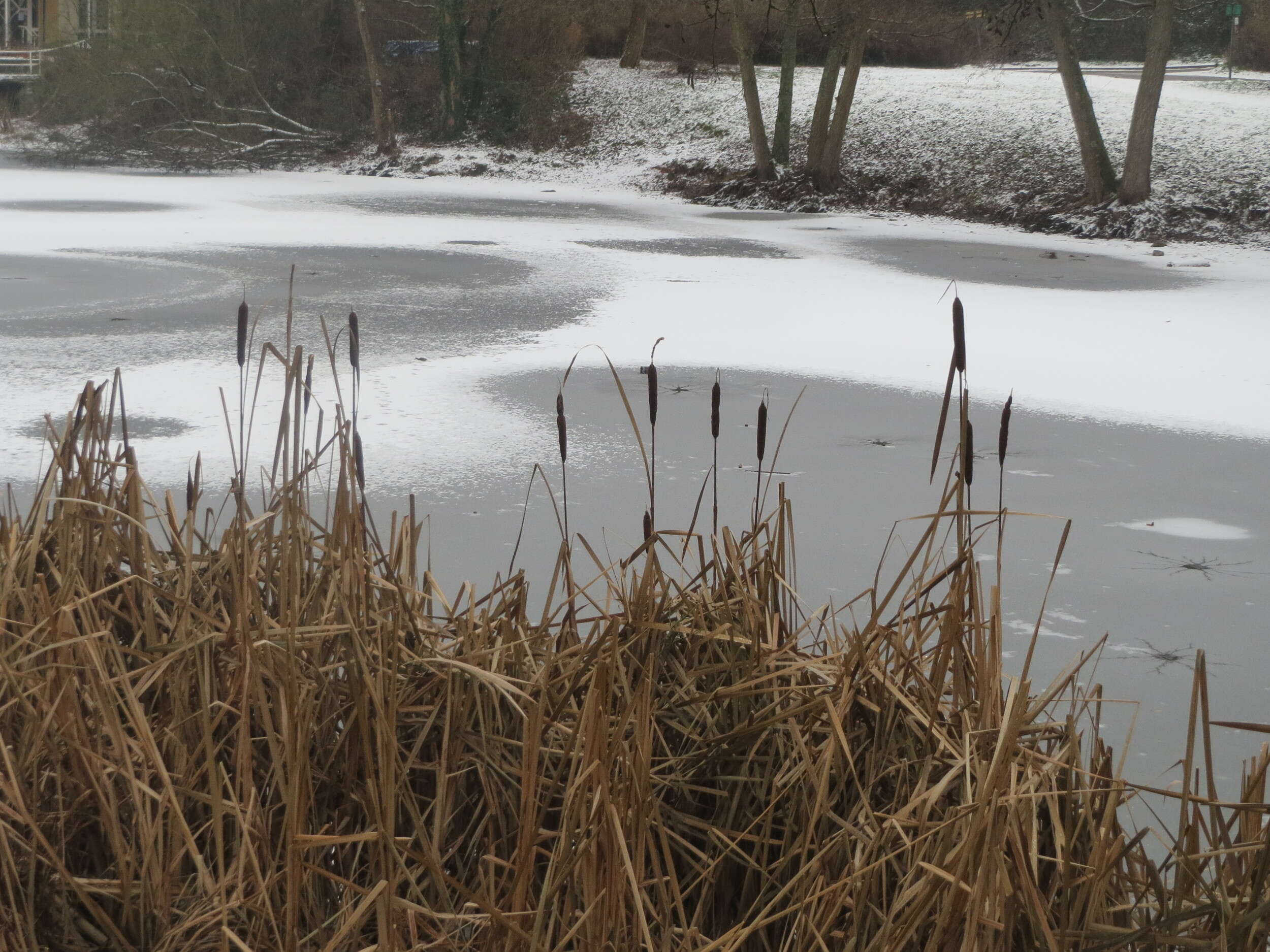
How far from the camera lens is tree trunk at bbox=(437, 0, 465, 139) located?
→ 22047mm

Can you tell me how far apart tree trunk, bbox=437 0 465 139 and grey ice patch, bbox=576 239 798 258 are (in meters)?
11.4

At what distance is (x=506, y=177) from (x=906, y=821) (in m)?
19.4

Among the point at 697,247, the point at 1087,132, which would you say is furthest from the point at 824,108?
the point at 697,247

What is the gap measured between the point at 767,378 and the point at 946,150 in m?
12.6

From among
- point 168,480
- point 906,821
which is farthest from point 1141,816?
point 168,480

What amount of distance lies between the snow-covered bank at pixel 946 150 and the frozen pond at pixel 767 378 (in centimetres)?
197

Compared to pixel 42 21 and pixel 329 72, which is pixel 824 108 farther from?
pixel 42 21

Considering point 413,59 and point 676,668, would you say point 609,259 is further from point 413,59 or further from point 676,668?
point 413,59

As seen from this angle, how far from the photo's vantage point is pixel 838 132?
16984mm

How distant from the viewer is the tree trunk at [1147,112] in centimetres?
1374

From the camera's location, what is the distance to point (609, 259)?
10.5m

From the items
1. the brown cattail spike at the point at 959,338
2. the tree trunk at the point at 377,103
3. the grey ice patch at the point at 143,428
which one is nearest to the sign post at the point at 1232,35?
the tree trunk at the point at 377,103

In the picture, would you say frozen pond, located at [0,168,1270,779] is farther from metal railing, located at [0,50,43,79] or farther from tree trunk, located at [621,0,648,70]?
metal railing, located at [0,50,43,79]

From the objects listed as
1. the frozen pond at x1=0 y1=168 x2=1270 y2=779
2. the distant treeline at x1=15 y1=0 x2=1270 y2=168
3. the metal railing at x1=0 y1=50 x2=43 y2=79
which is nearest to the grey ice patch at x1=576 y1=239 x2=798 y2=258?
the frozen pond at x1=0 y1=168 x2=1270 y2=779
